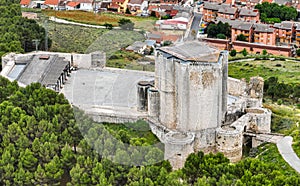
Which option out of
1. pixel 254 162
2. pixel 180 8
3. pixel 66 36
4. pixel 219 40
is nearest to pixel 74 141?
pixel 254 162

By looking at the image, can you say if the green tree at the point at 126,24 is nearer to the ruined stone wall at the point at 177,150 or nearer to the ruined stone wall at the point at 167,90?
the ruined stone wall at the point at 167,90

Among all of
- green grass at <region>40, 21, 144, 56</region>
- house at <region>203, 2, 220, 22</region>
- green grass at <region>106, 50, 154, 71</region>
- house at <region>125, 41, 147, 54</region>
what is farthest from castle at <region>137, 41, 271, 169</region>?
house at <region>203, 2, 220, 22</region>

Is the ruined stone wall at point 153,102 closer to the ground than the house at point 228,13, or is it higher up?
closer to the ground

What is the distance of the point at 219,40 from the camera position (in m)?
51.0

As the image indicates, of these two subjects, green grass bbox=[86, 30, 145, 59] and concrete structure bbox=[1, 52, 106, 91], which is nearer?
concrete structure bbox=[1, 52, 106, 91]

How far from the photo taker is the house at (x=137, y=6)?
198ft

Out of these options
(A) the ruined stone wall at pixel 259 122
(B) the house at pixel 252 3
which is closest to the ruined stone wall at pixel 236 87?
(A) the ruined stone wall at pixel 259 122

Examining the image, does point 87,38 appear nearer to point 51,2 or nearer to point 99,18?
point 99,18

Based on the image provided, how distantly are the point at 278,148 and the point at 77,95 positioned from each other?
33.7 ft

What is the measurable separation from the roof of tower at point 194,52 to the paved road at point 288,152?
463 centimetres

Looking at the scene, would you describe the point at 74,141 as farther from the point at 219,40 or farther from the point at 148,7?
the point at 148,7

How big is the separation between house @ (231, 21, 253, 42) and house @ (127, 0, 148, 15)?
10.9 metres

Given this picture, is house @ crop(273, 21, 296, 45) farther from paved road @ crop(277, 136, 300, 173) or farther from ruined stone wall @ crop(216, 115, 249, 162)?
ruined stone wall @ crop(216, 115, 249, 162)

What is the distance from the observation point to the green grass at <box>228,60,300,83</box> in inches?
1647
